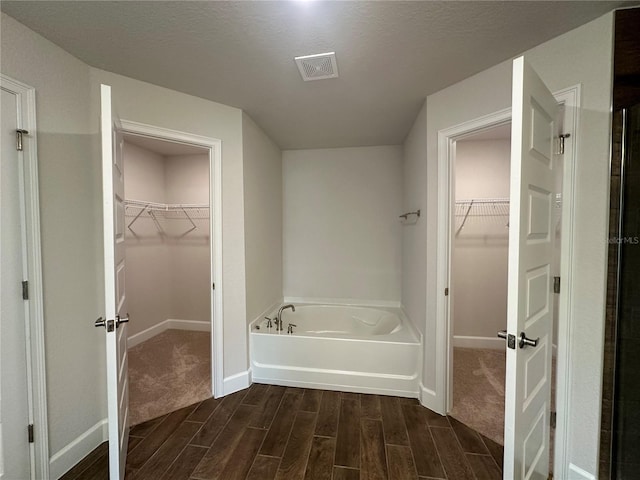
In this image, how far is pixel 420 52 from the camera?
1567mm

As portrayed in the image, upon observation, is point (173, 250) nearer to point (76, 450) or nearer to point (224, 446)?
point (76, 450)

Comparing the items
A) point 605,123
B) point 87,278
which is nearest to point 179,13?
point 87,278

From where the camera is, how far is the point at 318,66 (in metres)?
1.69

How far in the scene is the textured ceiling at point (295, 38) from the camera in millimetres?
1256

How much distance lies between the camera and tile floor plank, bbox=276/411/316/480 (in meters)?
1.55

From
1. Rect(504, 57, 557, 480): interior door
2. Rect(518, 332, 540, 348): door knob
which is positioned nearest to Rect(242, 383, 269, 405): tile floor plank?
Rect(504, 57, 557, 480): interior door

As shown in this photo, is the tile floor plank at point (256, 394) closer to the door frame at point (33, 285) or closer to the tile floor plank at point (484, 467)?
the door frame at point (33, 285)

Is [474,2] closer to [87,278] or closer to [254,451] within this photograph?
[87,278]

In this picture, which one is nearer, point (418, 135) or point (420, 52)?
point (420, 52)

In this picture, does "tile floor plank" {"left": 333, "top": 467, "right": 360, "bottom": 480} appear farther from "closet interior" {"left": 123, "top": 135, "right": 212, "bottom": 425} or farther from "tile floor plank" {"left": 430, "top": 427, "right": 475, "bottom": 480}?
"closet interior" {"left": 123, "top": 135, "right": 212, "bottom": 425}

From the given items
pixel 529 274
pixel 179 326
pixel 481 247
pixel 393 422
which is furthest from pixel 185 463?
pixel 481 247

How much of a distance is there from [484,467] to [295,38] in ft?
8.80

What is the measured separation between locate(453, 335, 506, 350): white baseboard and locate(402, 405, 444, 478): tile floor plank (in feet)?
4.78

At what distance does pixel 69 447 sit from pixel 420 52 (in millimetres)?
3120
